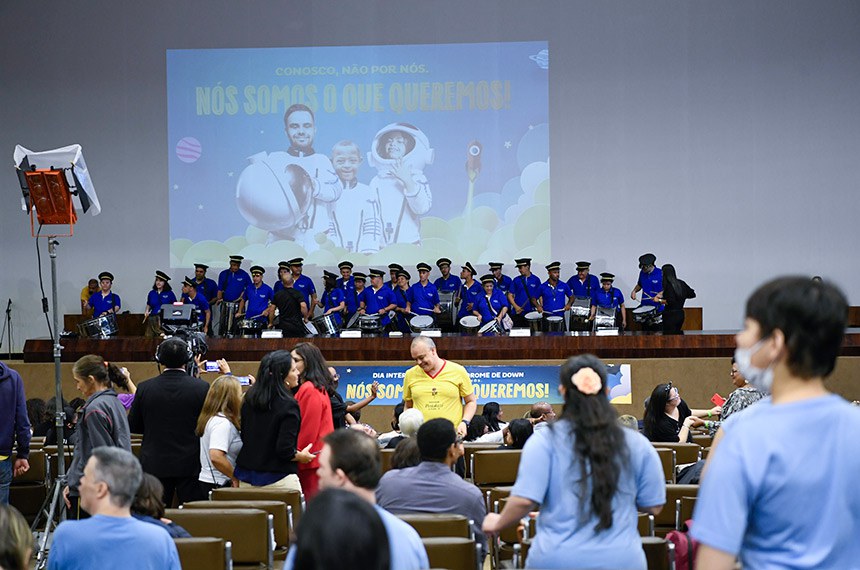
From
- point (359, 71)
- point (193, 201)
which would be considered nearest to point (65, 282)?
point (193, 201)

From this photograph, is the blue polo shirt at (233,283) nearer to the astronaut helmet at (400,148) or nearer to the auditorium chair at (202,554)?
the astronaut helmet at (400,148)

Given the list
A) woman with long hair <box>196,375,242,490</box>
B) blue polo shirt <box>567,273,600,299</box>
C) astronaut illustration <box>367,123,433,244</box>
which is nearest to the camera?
woman with long hair <box>196,375,242,490</box>

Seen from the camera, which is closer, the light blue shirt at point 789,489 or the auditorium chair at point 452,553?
the light blue shirt at point 789,489

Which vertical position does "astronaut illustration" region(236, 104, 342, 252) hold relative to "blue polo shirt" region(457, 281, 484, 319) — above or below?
above

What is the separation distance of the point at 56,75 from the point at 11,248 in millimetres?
3133

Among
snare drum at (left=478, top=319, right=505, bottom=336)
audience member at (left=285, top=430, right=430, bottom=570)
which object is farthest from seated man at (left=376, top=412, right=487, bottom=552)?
snare drum at (left=478, top=319, right=505, bottom=336)

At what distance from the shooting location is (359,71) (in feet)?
56.2

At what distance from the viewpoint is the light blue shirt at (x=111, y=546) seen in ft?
9.25

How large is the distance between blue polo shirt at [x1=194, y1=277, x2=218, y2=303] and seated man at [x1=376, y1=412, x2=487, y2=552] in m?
13.0

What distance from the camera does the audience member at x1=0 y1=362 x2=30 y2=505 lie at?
17.9ft

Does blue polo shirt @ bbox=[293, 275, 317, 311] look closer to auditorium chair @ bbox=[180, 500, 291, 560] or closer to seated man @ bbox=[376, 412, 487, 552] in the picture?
auditorium chair @ bbox=[180, 500, 291, 560]

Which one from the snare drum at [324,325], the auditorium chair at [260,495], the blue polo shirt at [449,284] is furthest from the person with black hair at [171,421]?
the blue polo shirt at [449,284]

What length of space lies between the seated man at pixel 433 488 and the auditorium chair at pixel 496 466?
138 centimetres

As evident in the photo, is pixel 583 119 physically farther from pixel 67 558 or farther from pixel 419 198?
pixel 67 558
